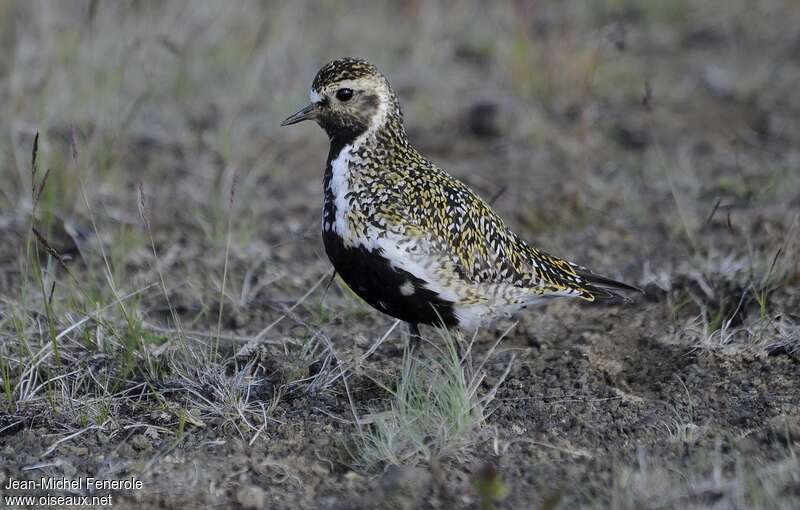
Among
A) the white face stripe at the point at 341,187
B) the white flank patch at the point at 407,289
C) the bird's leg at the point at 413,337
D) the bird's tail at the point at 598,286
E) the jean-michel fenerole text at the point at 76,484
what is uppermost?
the white face stripe at the point at 341,187

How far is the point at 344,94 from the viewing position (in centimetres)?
396

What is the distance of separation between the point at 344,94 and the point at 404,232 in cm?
64

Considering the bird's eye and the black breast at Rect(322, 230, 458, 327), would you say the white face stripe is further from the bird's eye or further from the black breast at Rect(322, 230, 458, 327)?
the bird's eye

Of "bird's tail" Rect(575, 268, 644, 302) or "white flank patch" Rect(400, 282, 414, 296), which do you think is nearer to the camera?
"white flank patch" Rect(400, 282, 414, 296)

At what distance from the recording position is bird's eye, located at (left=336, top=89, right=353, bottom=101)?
156 inches

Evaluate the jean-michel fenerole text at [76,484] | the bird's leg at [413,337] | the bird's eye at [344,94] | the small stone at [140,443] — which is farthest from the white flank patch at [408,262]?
the jean-michel fenerole text at [76,484]

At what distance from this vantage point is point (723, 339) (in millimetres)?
4059

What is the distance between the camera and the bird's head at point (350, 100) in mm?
3955

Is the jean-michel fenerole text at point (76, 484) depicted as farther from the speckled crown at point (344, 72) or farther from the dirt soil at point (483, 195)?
the speckled crown at point (344, 72)

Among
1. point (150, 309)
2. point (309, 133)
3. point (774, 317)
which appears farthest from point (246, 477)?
point (309, 133)

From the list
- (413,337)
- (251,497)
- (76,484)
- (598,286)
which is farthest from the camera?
(598,286)

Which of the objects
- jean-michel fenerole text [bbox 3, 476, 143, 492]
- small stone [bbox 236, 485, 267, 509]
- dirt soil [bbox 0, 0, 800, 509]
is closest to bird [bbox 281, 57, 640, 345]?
dirt soil [bbox 0, 0, 800, 509]

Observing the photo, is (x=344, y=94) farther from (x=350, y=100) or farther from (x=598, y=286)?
(x=598, y=286)

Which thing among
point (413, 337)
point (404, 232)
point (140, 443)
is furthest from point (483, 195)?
point (140, 443)
